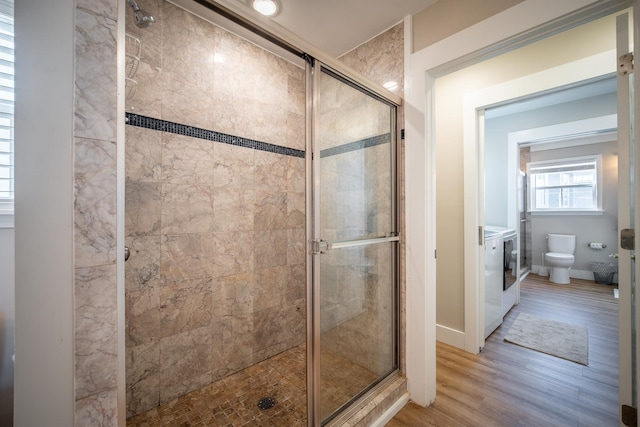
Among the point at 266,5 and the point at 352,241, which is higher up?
the point at 266,5

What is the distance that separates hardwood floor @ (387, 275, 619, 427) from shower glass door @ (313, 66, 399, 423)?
16.7 inches

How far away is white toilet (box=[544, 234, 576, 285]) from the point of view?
4.10m

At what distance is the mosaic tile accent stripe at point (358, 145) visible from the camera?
4.48ft

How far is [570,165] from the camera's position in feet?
14.8

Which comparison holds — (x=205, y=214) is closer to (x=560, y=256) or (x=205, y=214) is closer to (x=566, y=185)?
(x=560, y=256)

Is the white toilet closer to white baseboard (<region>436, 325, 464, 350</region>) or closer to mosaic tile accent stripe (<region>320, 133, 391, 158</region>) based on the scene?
white baseboard (<region>436, 325, 464, 350</region>)

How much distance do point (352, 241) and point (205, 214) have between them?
1.05 meters

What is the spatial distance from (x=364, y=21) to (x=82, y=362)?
7.41 ft

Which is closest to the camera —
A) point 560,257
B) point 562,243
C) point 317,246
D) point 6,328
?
point 6,328

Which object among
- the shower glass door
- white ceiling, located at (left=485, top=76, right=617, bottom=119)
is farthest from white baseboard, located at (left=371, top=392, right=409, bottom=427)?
white ceiling, located at (left=485, top=76, right=617, bottom=119)

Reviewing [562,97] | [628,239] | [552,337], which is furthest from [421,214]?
[562,97]

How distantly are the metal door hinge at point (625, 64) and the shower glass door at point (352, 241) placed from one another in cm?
107

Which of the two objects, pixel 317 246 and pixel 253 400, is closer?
pixel 317 246

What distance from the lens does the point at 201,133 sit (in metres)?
1.70
